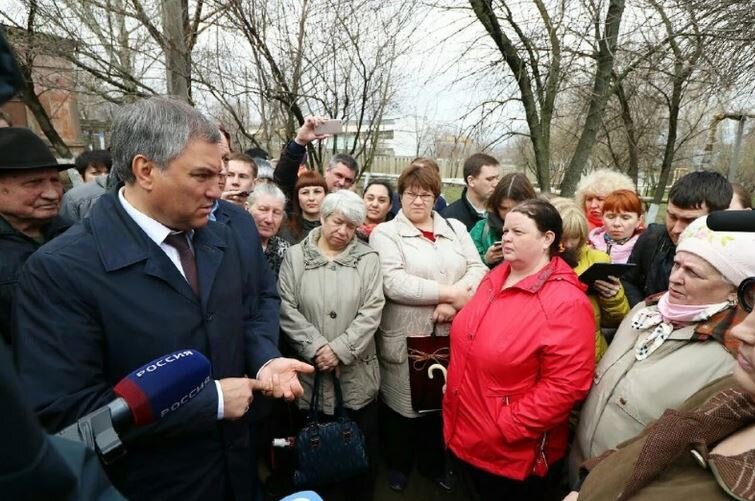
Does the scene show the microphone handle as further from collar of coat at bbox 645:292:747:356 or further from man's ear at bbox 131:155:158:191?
collar of coat at bbox 645:292:747:356

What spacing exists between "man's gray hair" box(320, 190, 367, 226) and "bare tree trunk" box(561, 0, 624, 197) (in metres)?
4.46

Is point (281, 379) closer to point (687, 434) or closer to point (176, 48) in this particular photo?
point (687, 434)

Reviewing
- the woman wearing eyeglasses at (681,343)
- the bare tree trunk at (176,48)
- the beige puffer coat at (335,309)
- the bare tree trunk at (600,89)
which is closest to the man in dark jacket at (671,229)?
the woman wearing eyeglasses at (681,343)

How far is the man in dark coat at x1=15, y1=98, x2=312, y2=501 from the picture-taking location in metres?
1.37

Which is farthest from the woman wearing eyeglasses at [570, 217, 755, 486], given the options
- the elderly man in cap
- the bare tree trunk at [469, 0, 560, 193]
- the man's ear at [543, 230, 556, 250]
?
the bare tree trunk at [469, 0, 560, 193]

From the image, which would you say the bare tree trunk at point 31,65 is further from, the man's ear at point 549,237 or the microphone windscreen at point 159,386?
the man's ear at point 549,237

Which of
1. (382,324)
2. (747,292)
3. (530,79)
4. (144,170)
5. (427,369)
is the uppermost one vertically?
(530,79)

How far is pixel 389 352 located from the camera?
2.86 meters

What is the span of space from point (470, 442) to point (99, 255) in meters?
1.87

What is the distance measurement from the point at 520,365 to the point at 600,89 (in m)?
5.22

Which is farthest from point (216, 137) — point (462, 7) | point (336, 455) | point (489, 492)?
point (462, 7)

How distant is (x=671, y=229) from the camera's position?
2617 millimetres

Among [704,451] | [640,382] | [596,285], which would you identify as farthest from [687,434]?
[596,285]

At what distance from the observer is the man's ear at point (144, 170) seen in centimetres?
152
